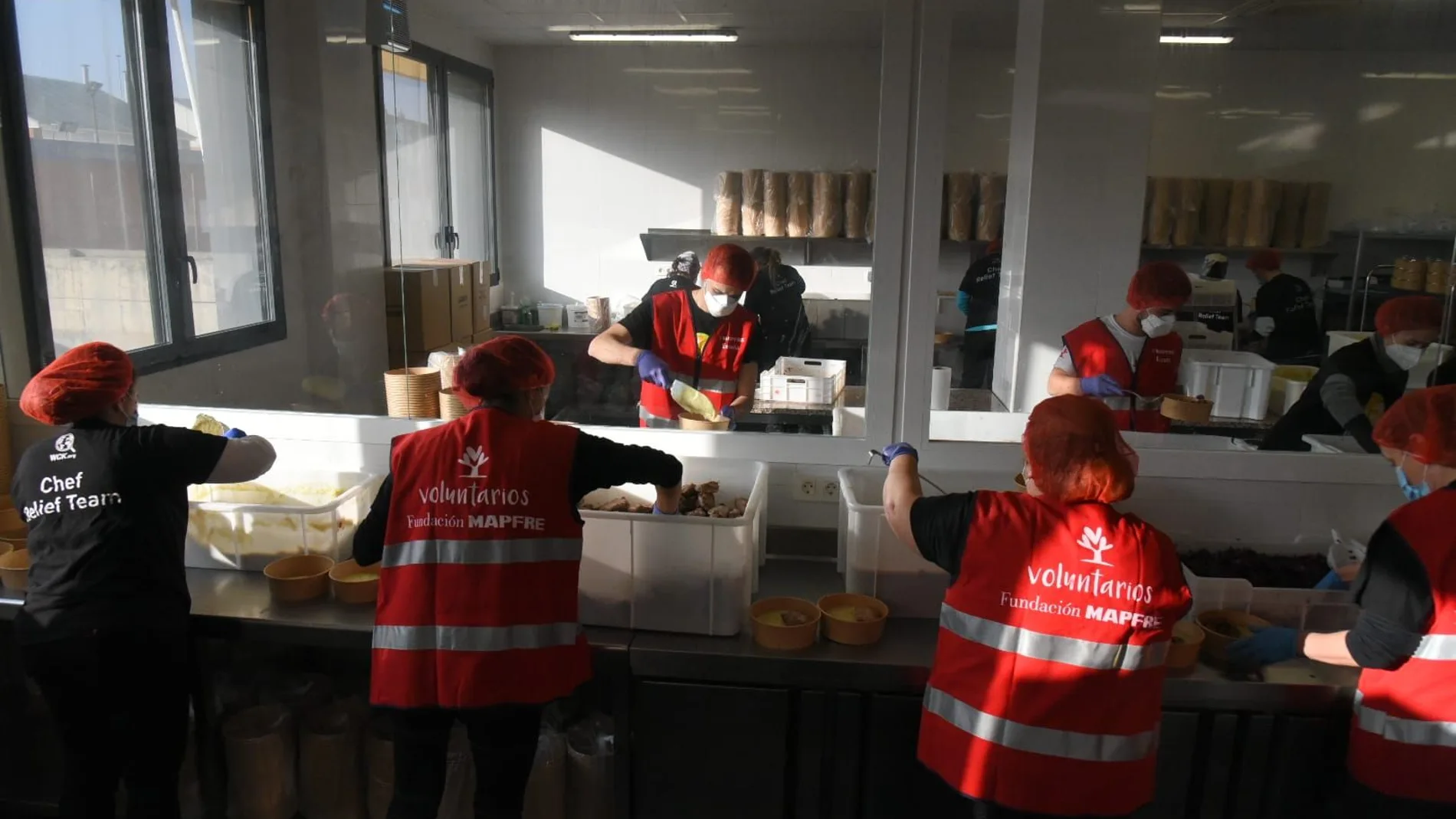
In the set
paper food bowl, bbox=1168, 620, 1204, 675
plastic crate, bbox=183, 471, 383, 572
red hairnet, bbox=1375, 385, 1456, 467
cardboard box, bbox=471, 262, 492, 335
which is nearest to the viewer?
red hairnet, bbox=1375, 385, 1456, 467

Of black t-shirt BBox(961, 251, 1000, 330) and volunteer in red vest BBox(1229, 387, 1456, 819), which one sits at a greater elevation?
black t-shirt BBox(961, 251, 1000, 330)

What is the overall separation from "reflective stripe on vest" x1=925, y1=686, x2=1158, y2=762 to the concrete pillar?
2.03 meters

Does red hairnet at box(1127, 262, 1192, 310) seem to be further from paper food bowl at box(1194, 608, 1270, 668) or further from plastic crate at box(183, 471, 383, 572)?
plastic crate at box(183, 471, 383, 572)

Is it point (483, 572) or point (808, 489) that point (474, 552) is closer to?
point (483, 572)

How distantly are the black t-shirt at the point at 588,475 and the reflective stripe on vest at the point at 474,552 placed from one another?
74mm

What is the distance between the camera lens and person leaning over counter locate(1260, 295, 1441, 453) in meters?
2.48

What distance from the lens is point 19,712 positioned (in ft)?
7.18

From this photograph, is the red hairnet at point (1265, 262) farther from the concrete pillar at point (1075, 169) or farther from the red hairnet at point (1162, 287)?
the red hairnet at point (1162, 287)

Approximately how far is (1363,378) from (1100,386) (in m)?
0.72

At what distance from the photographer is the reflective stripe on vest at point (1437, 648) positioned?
4.73ft

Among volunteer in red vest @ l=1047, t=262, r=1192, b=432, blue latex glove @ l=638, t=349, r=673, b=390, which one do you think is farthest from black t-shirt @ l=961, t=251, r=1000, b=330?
blue latex glove @ l=638, t=349, r=673, b=390

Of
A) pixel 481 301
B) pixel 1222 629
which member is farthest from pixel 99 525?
pixel 481 301

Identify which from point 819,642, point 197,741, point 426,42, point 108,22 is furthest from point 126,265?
point 819,642

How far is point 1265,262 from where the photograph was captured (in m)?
4.30
